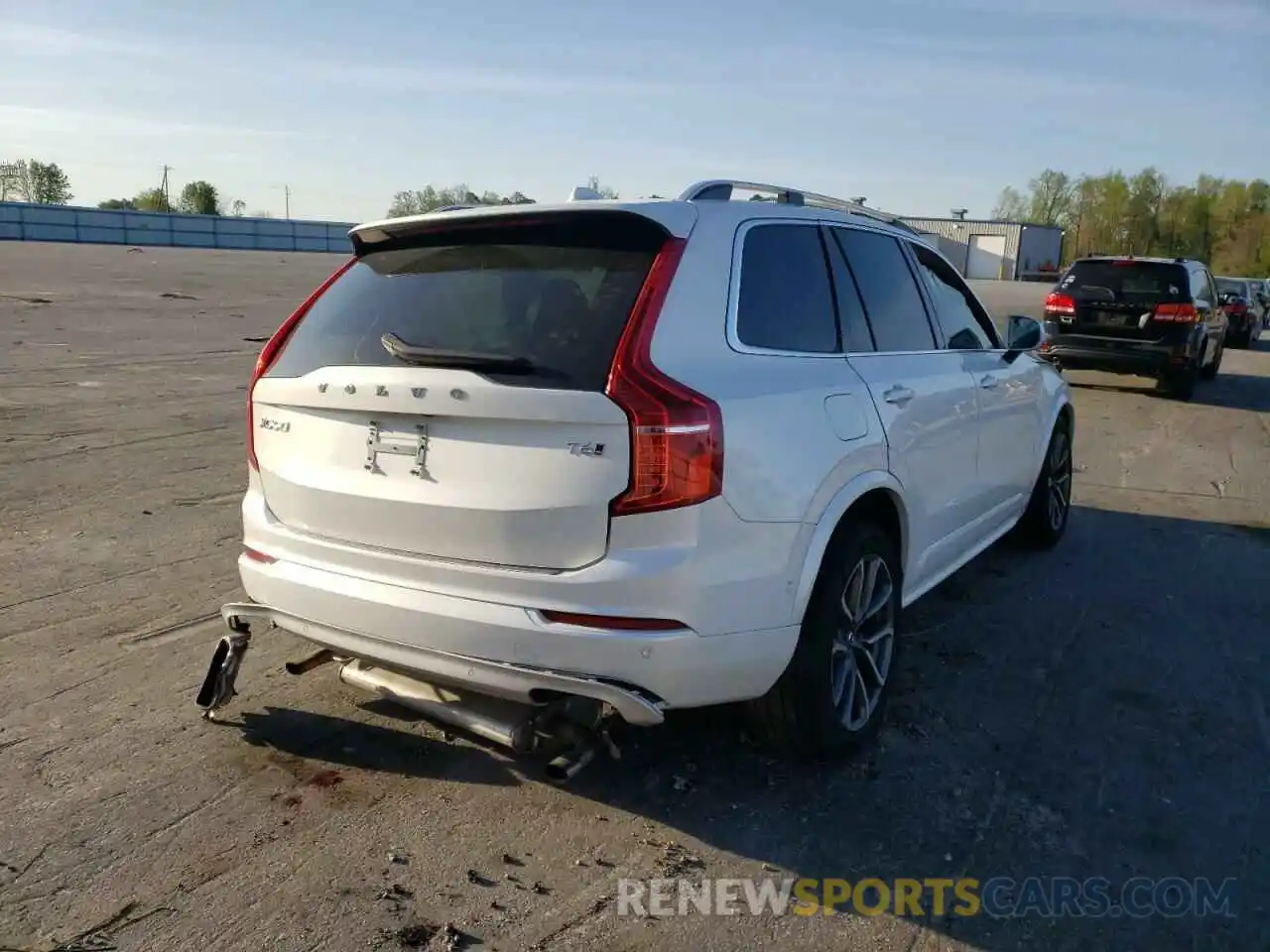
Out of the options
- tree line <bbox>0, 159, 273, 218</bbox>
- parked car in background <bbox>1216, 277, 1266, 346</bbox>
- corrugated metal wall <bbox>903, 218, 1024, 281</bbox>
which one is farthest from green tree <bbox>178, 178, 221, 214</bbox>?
parked car in background <bbox>1216, 277, 1266, 346</bbox>

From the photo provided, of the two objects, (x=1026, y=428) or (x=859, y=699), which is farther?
(x=1026, y=428)

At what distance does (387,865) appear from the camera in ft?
10.3

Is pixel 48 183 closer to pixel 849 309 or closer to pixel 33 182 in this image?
pixel 33 182

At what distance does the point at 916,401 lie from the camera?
4.29m

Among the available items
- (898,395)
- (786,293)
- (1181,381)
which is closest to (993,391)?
(898,395)

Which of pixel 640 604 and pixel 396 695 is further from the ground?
pixel 640 604

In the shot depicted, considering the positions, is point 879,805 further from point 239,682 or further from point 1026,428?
point 1026,428

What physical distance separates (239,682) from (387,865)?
1490 millimetres

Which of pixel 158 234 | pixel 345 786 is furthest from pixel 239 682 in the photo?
pixel 158 234

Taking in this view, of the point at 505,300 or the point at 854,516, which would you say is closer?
the point at 505,300

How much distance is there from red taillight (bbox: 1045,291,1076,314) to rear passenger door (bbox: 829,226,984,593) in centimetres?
1037

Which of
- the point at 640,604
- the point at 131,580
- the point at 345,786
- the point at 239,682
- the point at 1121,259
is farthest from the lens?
the point at 1121,259

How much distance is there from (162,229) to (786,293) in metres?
73.6

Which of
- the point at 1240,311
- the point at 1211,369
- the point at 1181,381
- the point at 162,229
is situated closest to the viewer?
the point at 1181,381
